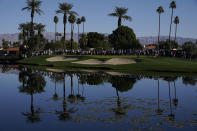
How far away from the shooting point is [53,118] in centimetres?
1173

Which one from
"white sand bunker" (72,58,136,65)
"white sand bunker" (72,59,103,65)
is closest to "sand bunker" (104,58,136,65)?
"white sand bunker" (72,58,136,65)

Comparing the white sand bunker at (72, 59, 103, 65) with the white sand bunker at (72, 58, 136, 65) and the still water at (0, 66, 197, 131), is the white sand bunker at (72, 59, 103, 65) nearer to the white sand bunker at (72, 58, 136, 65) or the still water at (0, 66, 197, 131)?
the white sand bunker at (72, 58, 136, 65)

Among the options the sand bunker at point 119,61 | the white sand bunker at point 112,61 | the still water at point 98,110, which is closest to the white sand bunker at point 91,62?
the white sand bunker at point 112,61

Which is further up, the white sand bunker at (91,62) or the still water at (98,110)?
the white sand bunker at (91,62)

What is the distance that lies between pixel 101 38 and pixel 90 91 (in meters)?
122

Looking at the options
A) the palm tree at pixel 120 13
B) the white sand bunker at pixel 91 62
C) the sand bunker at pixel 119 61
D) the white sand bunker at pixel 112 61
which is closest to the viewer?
the sand bunker at pixel 119 61

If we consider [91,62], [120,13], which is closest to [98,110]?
[91,62]

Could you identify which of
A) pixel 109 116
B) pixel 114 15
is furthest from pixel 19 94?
pixel 114 15

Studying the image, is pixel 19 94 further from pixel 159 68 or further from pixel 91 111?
pixel 159 68

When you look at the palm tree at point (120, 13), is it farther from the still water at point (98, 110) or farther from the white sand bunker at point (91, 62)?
the still water at point (98, 110)

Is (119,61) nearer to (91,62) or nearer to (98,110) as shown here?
(91,62)

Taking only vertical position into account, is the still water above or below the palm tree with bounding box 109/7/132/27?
below

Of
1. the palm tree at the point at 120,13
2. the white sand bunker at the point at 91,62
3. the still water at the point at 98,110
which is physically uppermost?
the palm tree at the point at 120,13

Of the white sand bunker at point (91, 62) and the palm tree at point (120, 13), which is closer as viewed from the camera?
the white sand bunker at point (91, 62)
